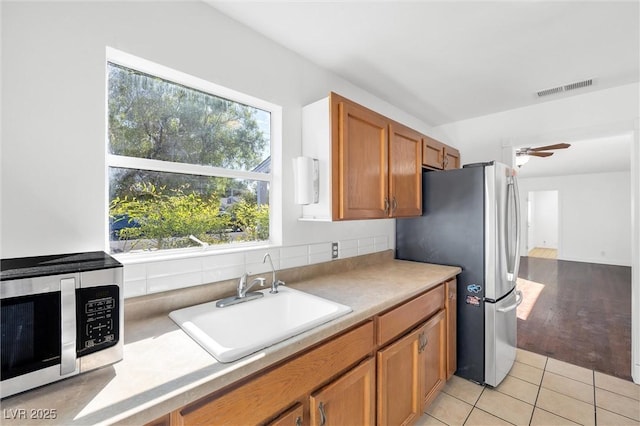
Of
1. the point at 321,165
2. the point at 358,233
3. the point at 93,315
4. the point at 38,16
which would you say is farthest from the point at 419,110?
the point at 93,315

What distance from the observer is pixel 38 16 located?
3.39ft

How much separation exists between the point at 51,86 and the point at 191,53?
61 cm

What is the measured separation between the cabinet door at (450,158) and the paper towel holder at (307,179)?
5.51 feet

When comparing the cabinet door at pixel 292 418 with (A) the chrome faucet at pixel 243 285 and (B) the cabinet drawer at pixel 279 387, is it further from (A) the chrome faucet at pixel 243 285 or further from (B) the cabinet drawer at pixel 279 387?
(A) the chrome faucet at pixel 243 285

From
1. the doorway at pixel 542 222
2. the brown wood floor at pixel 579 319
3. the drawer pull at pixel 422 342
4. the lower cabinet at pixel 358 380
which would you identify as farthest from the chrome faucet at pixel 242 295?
the doorway at pixel 542 222

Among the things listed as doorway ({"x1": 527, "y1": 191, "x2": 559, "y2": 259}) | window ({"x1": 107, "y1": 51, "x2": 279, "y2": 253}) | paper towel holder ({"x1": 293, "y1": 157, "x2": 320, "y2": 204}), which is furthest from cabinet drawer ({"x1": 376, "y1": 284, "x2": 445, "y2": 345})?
doorway ({"x1": 527, "y1": 191, "x2": 559, "y2": 259})

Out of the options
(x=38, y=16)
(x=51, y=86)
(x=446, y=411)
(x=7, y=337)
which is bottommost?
(x=446, y=411)

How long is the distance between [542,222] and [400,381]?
1148cm

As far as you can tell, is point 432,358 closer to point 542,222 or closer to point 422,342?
point 422,342

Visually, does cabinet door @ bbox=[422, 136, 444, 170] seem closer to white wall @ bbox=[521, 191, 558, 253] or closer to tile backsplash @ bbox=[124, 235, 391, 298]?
tile backsplash @ bbox=[124, 235, 391, 298]

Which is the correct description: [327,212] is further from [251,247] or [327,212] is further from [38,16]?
[38,16]

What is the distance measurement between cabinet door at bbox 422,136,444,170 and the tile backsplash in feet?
3.81

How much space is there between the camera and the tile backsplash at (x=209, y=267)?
1239mm

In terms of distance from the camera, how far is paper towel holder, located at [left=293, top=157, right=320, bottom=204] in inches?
67.1
